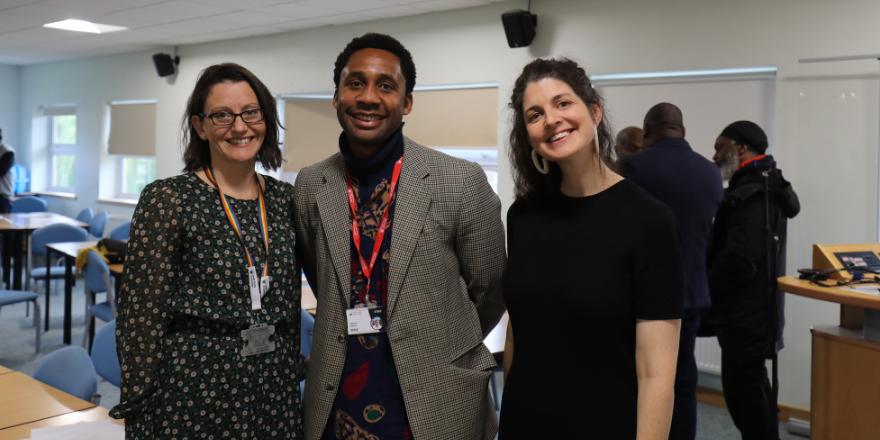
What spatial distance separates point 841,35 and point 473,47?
2781 millimetres

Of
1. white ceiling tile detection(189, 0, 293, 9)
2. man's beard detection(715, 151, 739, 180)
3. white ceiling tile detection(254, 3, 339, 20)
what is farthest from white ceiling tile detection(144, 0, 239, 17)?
man's beard detection(715, 151, 739, 180)

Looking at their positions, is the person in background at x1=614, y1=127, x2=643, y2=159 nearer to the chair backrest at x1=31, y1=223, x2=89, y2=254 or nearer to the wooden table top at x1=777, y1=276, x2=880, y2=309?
the wooden table top at x1=777, y1=276, x2=880, y2=309

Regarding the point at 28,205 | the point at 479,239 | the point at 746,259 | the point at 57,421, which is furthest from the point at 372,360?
the point at 28,205

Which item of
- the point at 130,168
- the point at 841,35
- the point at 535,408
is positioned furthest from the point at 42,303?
the point at 841,35

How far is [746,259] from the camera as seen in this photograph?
3.22 m

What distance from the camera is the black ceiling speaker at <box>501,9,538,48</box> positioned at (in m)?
5.02

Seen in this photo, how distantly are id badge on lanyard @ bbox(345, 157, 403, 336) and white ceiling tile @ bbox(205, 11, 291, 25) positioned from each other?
5.00 meters

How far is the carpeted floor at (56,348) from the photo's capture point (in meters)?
3.96

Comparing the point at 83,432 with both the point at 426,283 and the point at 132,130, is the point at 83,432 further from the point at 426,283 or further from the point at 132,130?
the point at 132,130

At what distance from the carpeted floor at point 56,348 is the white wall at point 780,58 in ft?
1.62

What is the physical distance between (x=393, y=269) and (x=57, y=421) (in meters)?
1.24

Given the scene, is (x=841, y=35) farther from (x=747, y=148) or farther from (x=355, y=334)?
(x=355, y=334)

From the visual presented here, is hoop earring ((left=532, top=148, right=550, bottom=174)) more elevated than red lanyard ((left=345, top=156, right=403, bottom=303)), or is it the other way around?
hoop earring ((left=532, top=148, right=550, bottom=174))

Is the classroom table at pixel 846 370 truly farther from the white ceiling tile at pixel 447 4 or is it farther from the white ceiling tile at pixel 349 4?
the white ceiling tile at pixel 349 4
